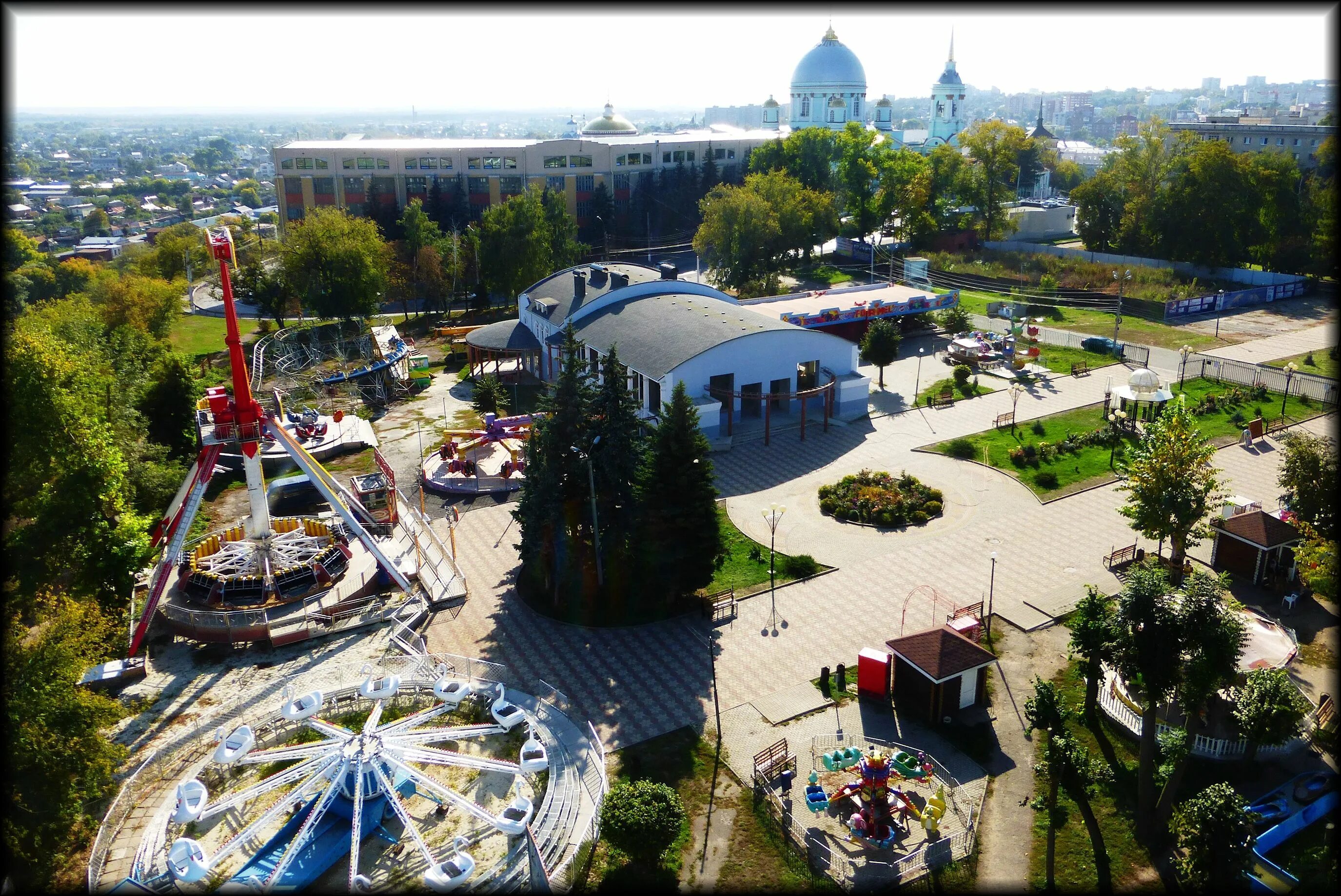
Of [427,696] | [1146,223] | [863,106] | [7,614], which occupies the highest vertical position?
[863,106]

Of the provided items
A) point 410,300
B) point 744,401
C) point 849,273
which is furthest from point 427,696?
point 849,273

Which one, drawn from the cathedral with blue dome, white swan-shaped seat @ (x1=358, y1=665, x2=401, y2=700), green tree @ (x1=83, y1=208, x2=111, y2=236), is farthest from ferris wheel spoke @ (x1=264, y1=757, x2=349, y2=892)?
green tree @ (x1=83, y1=208, x2=111, y2=236)

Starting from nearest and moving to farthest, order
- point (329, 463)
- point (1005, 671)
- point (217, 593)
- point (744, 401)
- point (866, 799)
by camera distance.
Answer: point (866, 799), point (1005, 671), point (217, 593), point (329, 463), point (744, 401)

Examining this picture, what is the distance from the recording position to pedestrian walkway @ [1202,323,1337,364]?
144ft

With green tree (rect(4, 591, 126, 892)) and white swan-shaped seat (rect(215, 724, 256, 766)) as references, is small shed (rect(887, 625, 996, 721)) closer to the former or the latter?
white swan-shaped seat (rect(215, 724, 256, 766))

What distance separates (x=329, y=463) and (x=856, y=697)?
22.0 meters

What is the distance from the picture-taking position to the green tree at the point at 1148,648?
1552 centimetres

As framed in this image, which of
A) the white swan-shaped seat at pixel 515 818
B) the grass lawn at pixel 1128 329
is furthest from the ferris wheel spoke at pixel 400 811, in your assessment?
the grass lawn at pixel 1128 329

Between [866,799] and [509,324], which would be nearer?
[866,799]

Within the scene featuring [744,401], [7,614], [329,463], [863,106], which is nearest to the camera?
[7,614]

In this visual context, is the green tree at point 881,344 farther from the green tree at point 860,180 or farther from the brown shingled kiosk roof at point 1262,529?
the green tree at point 860,180

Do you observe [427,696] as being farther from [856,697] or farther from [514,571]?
[856,697]

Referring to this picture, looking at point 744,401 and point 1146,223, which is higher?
point 1146,223

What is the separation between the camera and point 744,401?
3759cm
